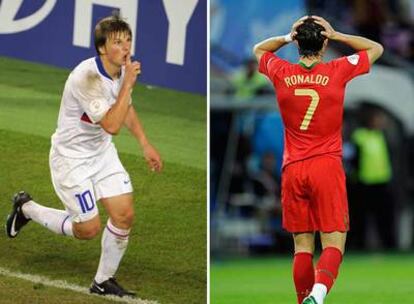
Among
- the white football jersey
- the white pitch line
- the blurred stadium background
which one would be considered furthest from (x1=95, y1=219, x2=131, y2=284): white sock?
the blurred stadium background

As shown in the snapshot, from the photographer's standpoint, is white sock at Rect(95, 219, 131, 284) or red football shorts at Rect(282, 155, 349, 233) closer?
red football shorts at Rect(282, 155, 349, 233)

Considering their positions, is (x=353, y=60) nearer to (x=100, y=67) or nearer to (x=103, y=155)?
(x=100, y=67)

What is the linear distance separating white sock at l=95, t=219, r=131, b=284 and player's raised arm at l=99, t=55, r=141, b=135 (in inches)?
25.7

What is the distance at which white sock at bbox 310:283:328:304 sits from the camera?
7.55m

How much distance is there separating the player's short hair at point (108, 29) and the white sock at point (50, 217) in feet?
3.37

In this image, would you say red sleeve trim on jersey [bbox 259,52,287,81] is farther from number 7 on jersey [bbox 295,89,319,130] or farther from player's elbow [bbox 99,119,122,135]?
player's elbow [bbox 99,119,122,135]

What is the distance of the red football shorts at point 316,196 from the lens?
789cm

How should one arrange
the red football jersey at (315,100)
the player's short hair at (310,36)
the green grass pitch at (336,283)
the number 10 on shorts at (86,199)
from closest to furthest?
the player's short hair at (310,36), the red football jersey at (315,100), the number 10 on shorts at (86,199), the green grass pitch at (336,283)

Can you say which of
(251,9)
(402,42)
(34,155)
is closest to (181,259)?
(34,155)

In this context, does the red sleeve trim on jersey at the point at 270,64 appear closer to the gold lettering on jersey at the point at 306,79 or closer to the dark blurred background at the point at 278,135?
the gold lettering on jersey at the point at 306,79

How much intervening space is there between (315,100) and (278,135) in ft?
24.7

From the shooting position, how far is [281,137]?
1540 cm

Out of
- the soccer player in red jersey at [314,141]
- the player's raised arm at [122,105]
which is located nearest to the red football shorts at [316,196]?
the soccer player in red jersey at [314,141]

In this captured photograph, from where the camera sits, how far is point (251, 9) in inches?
605
